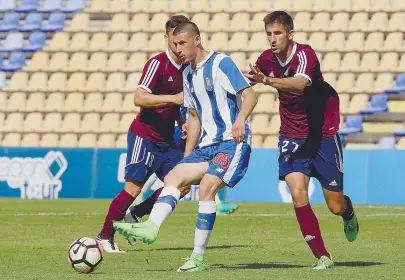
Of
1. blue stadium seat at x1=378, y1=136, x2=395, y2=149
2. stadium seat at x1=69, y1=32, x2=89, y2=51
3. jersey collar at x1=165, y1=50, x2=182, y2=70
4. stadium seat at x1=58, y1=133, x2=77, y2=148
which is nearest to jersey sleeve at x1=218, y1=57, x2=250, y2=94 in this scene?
jersey collar at x1=165, y1=50, x2=182, y2=70

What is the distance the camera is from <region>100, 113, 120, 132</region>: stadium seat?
27.6 metres

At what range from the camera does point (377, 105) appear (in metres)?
26.3

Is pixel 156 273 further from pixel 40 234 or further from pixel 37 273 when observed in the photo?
pixel 40 234

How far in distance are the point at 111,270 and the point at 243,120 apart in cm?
165

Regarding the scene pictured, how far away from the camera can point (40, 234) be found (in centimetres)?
1323

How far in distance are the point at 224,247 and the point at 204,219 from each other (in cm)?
284

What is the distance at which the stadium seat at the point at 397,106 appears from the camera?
1033 inches

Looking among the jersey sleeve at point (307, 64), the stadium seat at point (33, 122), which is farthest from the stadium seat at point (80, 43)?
the jersey sleeve at point (307, 64)

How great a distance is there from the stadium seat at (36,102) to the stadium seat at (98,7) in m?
3.02

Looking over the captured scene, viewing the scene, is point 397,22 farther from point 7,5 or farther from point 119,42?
point 7,5

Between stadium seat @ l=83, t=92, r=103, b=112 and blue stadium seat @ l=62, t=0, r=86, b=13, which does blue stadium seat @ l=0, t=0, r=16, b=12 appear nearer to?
blue stadium seat @ l=62, t=0, r=86, b=13

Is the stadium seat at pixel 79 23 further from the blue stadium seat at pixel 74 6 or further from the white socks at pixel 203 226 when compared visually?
the white socks at pixel 203 226

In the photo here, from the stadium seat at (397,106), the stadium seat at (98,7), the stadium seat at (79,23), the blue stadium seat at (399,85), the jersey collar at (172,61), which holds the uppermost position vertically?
the jersey collar at (172,61)

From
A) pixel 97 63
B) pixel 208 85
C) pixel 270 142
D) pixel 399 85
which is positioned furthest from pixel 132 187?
pixel 97 63
